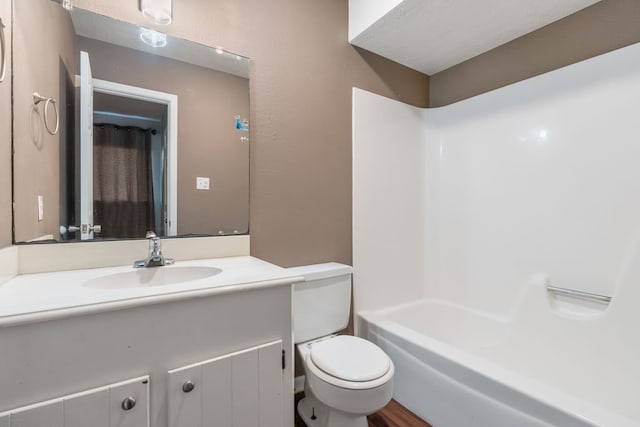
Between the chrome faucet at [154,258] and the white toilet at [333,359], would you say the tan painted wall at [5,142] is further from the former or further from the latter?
the white toilet at [333,359]

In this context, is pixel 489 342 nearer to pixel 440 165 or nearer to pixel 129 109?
pixel 440 165

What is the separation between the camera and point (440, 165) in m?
2.35

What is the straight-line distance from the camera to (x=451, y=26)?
70.4 inches

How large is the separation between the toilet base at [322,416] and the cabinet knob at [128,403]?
79 centimetres

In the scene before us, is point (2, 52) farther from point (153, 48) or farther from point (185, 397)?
point (185, 397)

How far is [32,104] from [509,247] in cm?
254

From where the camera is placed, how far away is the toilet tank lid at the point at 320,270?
5.17 feet

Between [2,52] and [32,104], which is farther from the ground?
[2,52]

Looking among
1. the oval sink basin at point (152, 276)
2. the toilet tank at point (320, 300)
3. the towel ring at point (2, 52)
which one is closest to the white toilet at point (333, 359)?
the toilet tank at point (320, 300)

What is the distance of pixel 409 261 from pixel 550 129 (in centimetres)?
122

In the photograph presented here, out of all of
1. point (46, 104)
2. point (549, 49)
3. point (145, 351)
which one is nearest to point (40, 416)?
point (145, 351)

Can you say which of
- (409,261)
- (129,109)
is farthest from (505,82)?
(129,109)

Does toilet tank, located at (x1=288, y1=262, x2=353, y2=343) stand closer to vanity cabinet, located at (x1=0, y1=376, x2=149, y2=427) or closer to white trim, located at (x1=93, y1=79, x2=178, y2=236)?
white trim, located at (x1=93, y1=79, x2=178, y2=236)

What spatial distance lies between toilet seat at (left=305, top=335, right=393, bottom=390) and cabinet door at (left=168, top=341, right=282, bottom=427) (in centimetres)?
30
